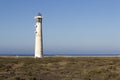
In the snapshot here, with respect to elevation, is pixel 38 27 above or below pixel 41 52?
above

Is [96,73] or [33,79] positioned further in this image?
[96,73]

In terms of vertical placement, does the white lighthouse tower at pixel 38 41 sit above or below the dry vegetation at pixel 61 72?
above

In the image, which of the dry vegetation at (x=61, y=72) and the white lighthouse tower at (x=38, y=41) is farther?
the white lighthouse tower at (x=38, y=41)

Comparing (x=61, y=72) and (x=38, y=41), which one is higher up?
(x=38, y=41)

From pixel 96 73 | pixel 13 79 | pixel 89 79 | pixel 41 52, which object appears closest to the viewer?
pixel 13 79

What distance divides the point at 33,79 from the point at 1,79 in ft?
6.66

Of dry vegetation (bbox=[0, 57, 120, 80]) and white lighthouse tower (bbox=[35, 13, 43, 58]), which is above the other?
white lighthouse tower (bbox=[35, 13, 43, 58])

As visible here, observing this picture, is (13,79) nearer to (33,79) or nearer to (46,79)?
(33,79)

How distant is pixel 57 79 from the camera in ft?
75.2

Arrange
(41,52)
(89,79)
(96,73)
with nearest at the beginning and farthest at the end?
(89,79) < (96,73) < (41,52)

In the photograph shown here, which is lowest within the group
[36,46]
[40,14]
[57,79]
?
[57,79]

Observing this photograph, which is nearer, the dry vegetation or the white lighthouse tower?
the dry vegetation

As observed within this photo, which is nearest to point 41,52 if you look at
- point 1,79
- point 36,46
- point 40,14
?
point 36,46

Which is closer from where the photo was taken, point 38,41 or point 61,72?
point 61,72
